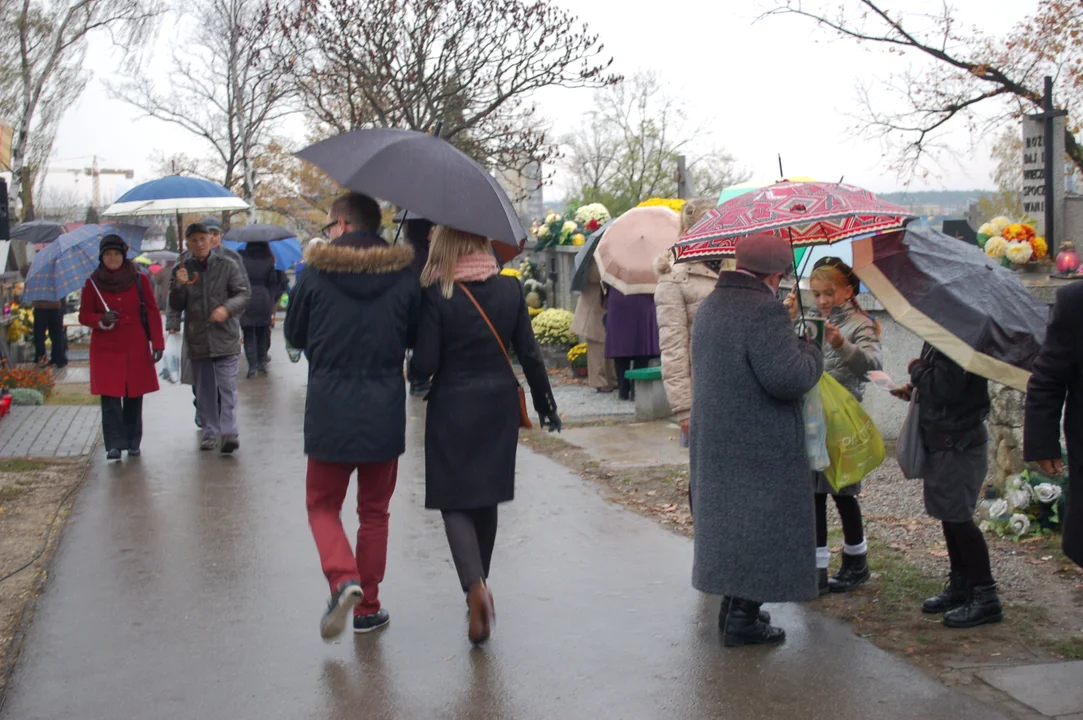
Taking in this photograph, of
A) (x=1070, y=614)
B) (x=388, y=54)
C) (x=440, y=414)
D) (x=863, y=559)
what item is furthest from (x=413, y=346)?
(x=388, y=54)

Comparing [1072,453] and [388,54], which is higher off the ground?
[388,54]

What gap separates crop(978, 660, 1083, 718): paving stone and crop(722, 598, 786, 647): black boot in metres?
0.85

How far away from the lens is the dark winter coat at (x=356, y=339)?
5039 mm

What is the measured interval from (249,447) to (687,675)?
6.47 meters

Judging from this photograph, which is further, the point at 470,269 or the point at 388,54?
the point at 388,54

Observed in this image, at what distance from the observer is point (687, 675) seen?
4.74 meters

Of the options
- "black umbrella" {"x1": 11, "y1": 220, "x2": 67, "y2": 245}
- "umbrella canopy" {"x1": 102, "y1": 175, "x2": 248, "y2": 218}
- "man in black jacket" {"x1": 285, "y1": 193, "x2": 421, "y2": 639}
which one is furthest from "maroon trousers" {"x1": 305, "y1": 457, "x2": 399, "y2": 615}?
"black umbrella" {"x1": 11, "y1": 220, "x2": 67, "y2": 245}

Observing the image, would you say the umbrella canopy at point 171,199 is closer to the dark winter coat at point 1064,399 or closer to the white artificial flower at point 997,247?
the white artificial flower at point 997,247

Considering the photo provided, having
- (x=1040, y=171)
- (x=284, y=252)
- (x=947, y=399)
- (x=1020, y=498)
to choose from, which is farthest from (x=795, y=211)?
(x=284, y=252)

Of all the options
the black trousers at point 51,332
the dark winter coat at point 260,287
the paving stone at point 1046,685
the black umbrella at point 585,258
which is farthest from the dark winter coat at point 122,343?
the black trousers at point 51,332

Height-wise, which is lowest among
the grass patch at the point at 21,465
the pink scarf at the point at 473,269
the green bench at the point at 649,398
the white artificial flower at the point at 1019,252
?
the grass patch at the point at 21,465

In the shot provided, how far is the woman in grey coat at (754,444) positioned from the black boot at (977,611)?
70cm

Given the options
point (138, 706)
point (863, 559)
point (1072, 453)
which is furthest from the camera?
point (863, 559)

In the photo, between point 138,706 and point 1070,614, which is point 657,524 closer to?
point 1070,614
